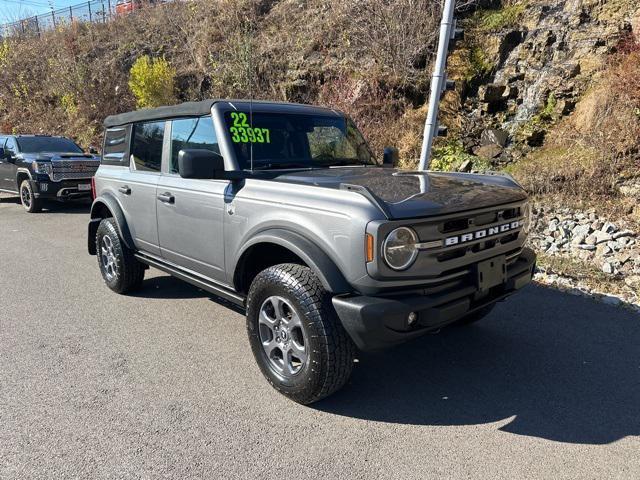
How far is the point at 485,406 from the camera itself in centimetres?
298

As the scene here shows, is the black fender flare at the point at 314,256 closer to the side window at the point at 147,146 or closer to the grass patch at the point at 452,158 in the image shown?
the side window at the point at 147,146

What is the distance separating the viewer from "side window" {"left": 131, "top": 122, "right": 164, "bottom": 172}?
4.32 m

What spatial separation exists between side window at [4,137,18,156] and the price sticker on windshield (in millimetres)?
10050

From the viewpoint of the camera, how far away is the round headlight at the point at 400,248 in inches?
99.3

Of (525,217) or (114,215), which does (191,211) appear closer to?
(114,215)

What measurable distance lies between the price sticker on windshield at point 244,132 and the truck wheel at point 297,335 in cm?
119

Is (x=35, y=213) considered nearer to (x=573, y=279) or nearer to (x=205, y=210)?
(x=205, y=210)

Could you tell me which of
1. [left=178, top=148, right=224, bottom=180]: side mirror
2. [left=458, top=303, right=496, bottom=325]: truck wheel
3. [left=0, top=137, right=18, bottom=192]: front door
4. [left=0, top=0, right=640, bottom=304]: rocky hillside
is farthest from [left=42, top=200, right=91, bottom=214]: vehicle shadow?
[left=458, top=303, right=496, bottom=325]: truck wheel

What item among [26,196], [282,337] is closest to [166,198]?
[282,337]

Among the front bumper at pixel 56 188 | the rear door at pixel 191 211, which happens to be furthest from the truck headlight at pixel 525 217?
the front bumper at pixel 56 188

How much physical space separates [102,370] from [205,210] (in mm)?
1411

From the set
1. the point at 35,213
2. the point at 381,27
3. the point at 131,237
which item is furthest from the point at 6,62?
the point at 131,237

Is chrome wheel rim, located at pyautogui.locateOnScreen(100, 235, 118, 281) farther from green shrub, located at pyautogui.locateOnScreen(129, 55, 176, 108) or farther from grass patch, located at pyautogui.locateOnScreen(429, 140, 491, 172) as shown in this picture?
green shrub, located at pyautogui.locateOnScreen(129, 55, 176, 108)

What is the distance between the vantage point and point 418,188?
301 centimetres
